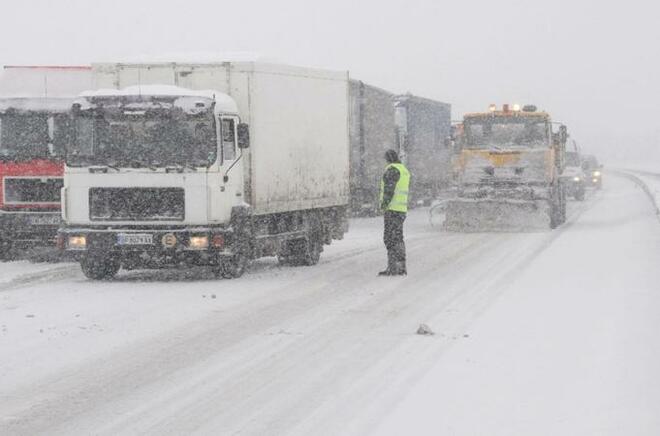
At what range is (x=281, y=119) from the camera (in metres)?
17.4

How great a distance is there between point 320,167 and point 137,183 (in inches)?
153

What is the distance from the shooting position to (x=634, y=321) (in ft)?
37.3

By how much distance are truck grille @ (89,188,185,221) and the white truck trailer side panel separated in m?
1.11

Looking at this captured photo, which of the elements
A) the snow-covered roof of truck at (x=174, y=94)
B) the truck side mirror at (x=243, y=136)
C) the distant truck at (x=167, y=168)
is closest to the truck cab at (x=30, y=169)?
the distant truck at (x=167, y=168)

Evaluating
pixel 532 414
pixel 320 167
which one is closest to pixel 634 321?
pixel 532 414

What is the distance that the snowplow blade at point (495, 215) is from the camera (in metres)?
27.2

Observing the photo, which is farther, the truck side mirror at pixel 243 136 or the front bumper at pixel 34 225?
the front bumper at pixel 34 225

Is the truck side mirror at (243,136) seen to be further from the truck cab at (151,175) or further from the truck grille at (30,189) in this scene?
the truck grille at (30,189)

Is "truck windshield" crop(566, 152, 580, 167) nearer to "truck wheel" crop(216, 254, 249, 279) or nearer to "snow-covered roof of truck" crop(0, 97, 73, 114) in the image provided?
"snow-covered roof of truck" crop(0, 97, 73, 114)

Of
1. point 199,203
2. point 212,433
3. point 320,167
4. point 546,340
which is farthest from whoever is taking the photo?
point 320,167

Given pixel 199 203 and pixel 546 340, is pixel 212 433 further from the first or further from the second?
pixel 199 203

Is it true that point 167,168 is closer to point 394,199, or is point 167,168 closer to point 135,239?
point 135,239

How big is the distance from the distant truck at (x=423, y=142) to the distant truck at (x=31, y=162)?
15.4 metres

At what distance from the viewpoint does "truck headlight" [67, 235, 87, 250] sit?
52.1 ft
